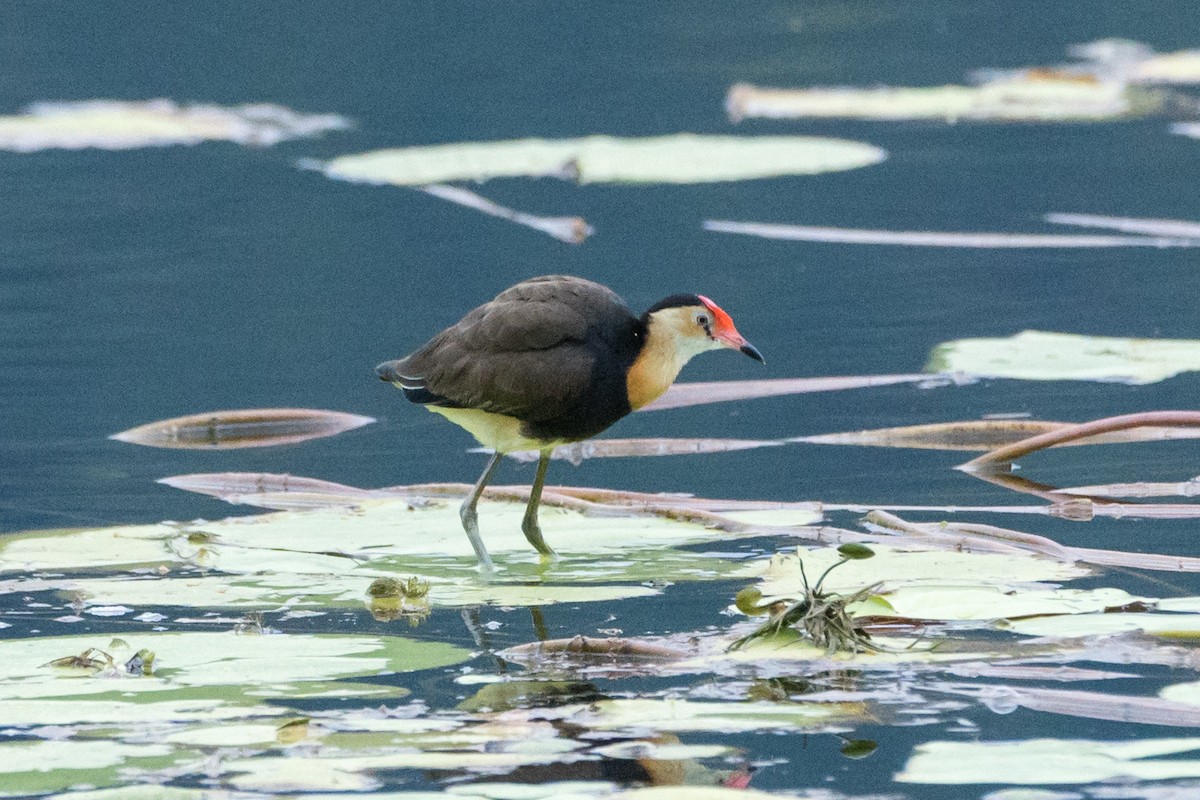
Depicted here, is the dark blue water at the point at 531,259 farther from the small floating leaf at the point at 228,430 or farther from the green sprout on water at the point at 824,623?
the green sprout on water at the point at 824,623

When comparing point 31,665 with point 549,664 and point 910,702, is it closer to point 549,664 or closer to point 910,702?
point 549,664

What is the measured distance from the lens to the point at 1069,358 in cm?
823

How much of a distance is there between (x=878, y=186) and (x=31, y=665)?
10.2 m

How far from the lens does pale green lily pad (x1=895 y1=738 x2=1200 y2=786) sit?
3.78 metres

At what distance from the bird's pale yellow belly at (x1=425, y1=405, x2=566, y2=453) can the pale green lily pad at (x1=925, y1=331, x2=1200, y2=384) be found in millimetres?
2613

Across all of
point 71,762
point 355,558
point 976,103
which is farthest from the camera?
point 976,103

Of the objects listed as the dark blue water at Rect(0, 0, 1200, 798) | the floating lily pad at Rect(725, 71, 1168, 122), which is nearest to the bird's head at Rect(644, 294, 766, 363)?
the dark blue water at Rect(0, 0, 1200, 798)

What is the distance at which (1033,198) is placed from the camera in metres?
13.1

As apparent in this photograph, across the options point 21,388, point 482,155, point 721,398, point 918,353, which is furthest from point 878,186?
point 21,388

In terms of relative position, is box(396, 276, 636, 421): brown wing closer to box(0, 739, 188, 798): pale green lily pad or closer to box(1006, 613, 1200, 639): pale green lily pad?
box(1006, 613, 1200, 639): pale green lily pad

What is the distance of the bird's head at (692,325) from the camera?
6148 mm

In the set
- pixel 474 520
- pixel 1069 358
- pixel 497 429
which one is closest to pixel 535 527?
pixel 474 520

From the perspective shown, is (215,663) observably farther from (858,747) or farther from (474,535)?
(858,747)

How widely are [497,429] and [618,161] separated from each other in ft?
27.4
